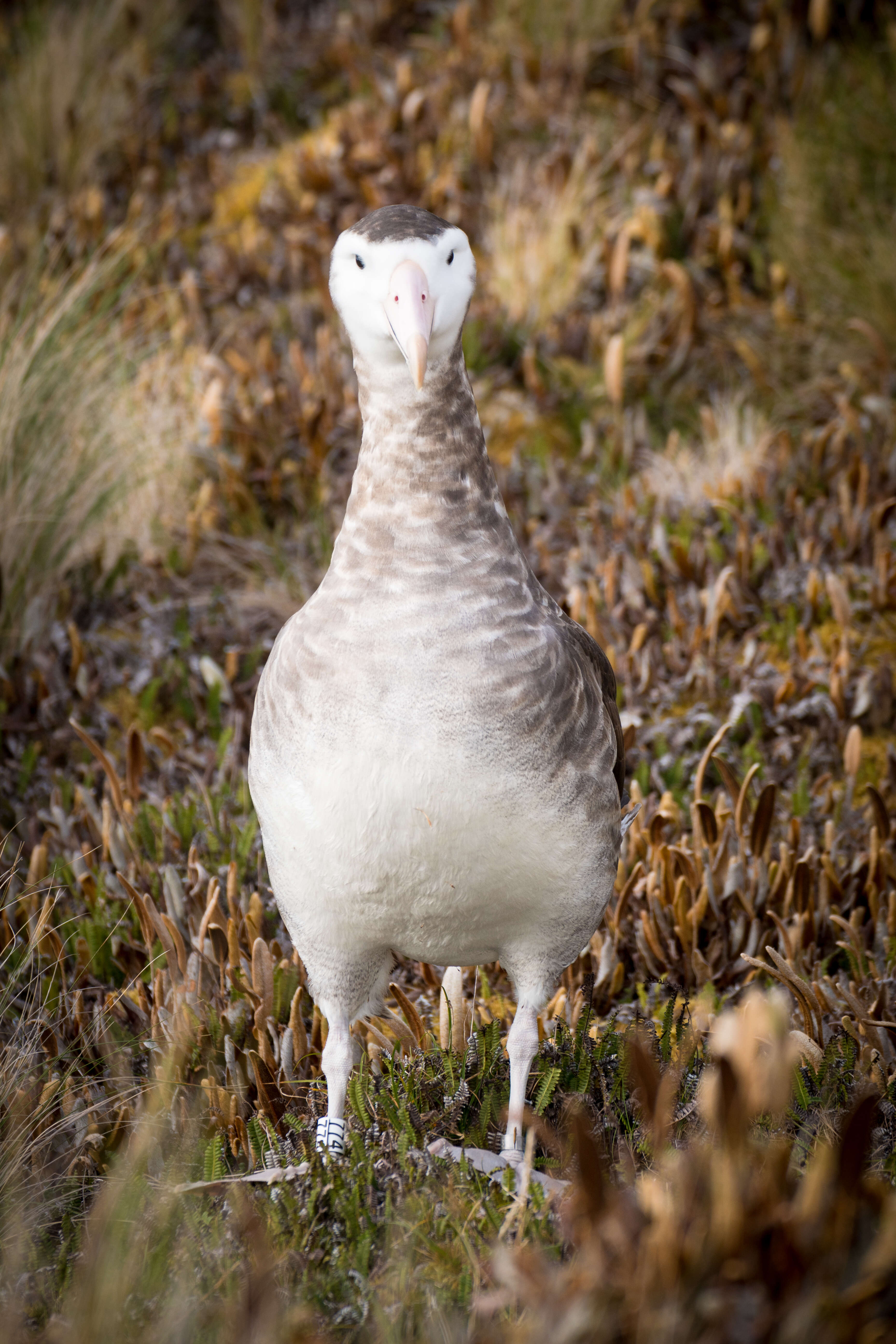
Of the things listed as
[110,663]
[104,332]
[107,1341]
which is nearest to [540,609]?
[107,1341]

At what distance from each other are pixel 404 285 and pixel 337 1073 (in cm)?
142

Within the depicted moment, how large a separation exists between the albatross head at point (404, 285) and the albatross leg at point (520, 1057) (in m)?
1.17

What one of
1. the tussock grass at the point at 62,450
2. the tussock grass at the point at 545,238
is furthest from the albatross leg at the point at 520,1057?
the tussock grass at the point at 545,238

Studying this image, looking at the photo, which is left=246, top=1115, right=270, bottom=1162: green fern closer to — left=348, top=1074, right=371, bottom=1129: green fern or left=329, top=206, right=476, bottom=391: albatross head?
left=348, top=1074, right=371, bottom=1129: green fern

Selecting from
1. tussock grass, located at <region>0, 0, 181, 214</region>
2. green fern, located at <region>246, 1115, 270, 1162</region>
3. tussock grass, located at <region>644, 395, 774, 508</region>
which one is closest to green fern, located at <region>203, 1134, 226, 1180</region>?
green fern, located at <region>246, 1115, 270, 1162</region>

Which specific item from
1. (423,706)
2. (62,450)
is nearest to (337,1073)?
(423,706)

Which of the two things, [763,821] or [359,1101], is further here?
[763,821]

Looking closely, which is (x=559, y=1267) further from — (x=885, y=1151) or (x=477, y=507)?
(x=477, y=507)

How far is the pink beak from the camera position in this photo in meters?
1.83

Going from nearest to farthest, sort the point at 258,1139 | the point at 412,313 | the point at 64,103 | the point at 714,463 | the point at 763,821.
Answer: the point at 412,313, the point at 258,1139, the point at 763,821, the point at 714,463, the point at 64,103

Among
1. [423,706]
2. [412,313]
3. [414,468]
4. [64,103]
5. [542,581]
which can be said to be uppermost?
[64,103]

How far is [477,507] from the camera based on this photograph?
2.08m

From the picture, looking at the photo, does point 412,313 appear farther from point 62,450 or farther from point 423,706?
point 62,450

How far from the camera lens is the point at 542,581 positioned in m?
4.63
